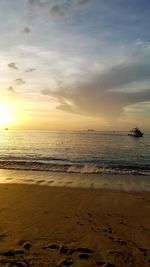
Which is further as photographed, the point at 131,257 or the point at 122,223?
the point at 122,223

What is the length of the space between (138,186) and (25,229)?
10785mm

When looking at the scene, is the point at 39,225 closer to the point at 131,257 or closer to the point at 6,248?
the point at 6,248

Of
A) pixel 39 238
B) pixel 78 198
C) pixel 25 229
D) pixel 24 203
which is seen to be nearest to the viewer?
pixel 39 238

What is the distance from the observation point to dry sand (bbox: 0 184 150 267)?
250 inches

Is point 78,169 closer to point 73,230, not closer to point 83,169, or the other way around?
point 83,169

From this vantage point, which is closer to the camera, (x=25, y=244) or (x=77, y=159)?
(x=25, y=244)

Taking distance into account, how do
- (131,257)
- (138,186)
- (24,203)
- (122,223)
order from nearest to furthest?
1. (131,257)
2. (122,223)
3. (24,203)
4. (138,186)

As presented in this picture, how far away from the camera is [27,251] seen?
6.59m

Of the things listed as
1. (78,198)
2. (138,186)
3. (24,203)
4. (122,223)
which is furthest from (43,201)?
(138,186)

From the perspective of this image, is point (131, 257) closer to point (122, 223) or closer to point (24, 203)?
point (122, 223)

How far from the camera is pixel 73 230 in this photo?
26.9 feet

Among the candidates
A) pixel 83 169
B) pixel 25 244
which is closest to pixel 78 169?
pixel 83 169

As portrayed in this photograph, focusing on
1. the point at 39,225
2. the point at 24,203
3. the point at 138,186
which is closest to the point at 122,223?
the point at 39,225

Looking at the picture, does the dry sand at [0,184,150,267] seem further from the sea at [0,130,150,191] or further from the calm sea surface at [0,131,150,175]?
the calm sea surface at [0,131,150,175]
